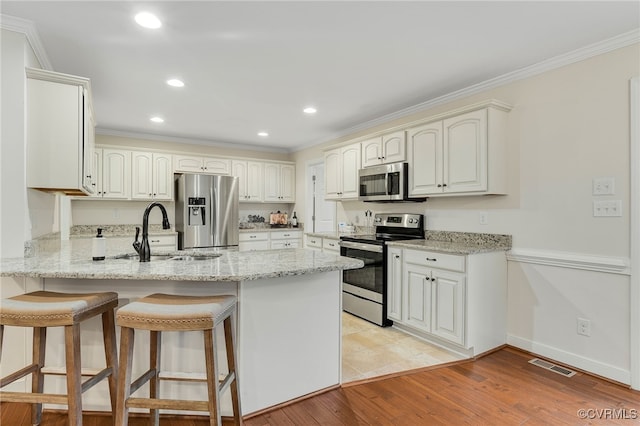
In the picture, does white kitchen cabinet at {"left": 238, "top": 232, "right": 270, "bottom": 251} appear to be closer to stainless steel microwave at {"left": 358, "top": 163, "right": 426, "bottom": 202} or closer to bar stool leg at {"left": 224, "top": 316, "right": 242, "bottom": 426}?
stainless steel microwave at {"left": 358, "top": 163, "right": 426, "bottom": 202}

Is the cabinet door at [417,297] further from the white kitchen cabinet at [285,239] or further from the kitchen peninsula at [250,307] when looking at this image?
the white kitchen cabinet at [285,239]

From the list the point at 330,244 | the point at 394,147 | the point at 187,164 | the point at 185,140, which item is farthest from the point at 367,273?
the point at 185,140

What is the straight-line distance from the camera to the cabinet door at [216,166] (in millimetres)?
5422

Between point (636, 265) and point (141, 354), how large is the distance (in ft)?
10.6

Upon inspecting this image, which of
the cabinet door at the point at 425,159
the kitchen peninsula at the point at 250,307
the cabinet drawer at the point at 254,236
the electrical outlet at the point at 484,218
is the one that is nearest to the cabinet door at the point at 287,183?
the cabinet drawer at the point at 254,236

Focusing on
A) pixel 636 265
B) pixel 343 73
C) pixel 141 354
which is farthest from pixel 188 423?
pixel 636 265

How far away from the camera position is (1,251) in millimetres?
2150

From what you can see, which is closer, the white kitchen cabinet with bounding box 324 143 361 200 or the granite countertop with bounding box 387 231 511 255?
the granite countertop with bounding box 387 231 511 255

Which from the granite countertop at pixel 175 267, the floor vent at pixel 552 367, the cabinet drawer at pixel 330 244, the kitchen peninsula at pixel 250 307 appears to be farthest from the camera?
the cabinet drawer at pixel 330 244

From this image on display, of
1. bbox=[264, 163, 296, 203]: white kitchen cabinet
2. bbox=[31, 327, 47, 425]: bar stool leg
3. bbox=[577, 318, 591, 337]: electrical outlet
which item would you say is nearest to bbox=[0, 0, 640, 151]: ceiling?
bbox=[31, 327, 47, 425]: bar stool leg

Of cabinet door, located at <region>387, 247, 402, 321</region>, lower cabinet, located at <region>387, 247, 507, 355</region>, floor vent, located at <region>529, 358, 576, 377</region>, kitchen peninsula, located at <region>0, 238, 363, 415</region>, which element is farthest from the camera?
cabinet door, located at <region>387, 247, 402, 321</region>

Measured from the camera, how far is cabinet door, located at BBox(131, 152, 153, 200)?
193 inches

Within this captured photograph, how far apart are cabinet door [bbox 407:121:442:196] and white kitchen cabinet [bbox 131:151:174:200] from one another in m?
3.54

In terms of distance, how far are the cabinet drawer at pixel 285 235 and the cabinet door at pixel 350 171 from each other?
1.57m
